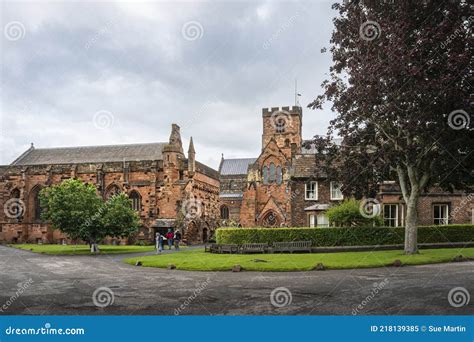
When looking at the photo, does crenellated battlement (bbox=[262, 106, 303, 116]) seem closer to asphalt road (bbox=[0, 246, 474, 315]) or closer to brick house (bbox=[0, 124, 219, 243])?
brick house (bbox=[0, 124, 219, 243])

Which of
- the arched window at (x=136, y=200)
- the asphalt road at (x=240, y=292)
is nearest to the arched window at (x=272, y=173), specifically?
the arched window at (x=136, y=200)

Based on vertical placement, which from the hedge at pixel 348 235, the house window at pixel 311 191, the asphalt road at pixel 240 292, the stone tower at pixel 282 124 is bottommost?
the asphalt road at pixel 240 292

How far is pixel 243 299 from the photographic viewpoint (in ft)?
36.7

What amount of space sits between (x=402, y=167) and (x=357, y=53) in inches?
287

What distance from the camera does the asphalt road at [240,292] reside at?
9742 mm

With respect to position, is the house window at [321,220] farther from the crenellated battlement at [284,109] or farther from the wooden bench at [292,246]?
the crenellated battlement at [284,109]

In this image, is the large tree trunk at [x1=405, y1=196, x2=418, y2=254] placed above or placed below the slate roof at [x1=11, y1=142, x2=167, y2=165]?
below

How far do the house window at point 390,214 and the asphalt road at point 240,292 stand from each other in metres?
16.3

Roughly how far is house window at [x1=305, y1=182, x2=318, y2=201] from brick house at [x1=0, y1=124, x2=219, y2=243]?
543 inches

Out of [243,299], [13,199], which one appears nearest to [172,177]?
[13,199]

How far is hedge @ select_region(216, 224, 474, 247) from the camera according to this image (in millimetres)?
29000

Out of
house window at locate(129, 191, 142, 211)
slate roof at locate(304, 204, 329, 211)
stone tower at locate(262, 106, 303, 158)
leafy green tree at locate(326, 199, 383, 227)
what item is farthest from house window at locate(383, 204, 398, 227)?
stone tower at locate(262, 106, 303, 158)

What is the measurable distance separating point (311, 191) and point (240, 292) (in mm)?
26826

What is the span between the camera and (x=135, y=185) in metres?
49.2
